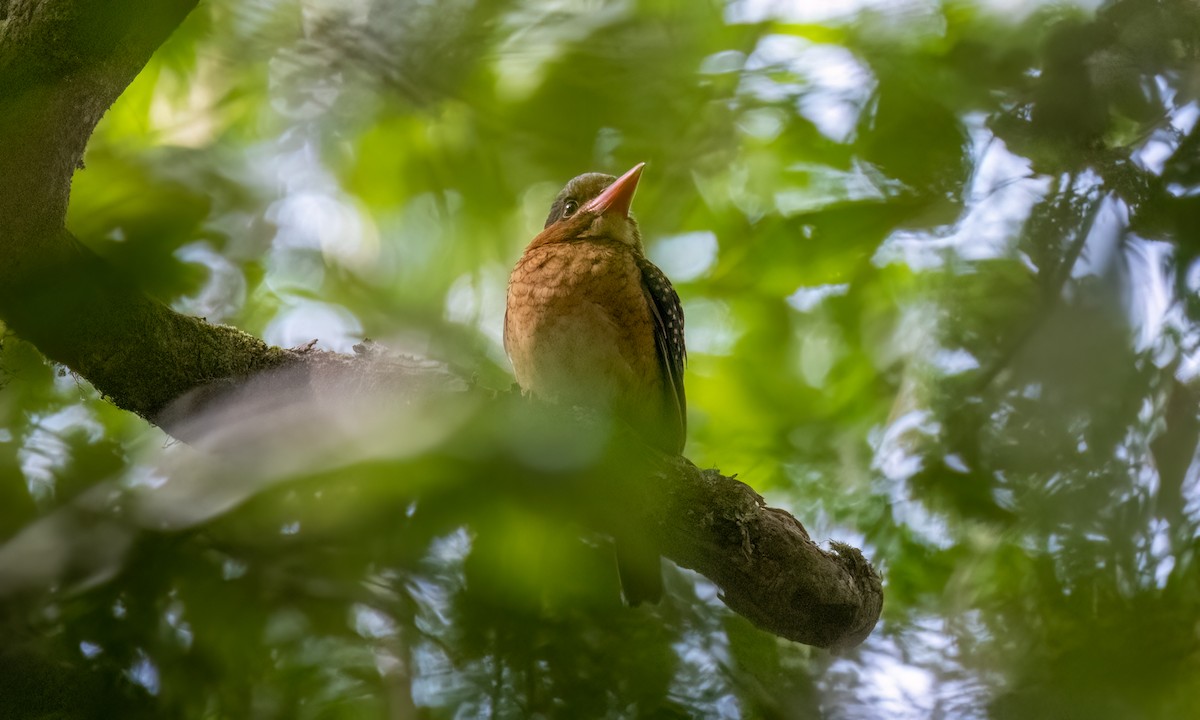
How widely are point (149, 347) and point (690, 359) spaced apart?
2094 mm

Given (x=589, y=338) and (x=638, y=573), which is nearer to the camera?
(x=638, y=573)

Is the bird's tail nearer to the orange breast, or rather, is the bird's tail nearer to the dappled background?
the dappled background

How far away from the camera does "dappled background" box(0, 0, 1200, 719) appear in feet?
4.29

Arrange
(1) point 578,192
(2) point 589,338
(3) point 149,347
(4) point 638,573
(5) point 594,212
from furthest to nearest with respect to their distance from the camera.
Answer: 1. (1) point 578,192
2. (5) point 594,212
3. (2) point 589,338
4. (3) point 149,347
5. (4) point 638,573

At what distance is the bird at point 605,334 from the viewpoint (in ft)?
11.1

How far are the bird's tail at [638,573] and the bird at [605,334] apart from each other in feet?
3.31

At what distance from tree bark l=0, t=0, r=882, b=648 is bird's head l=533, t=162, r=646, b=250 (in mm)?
1309

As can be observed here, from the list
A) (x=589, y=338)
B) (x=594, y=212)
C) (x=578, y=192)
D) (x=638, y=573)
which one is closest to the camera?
(x=638, y=573)

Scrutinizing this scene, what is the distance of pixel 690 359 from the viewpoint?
389 cm

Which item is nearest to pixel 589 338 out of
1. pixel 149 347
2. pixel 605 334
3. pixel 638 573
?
pixel 605 334

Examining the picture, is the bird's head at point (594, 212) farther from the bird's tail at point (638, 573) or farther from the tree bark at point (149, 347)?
the bird's tail at point (638, 573)

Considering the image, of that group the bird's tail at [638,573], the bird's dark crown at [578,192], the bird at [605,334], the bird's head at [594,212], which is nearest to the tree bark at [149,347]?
the bird's tail at [638,573]

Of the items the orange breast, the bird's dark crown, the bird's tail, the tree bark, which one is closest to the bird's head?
the bird's dark crown

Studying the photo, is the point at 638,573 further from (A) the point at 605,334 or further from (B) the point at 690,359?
(B) the point at 690,359
